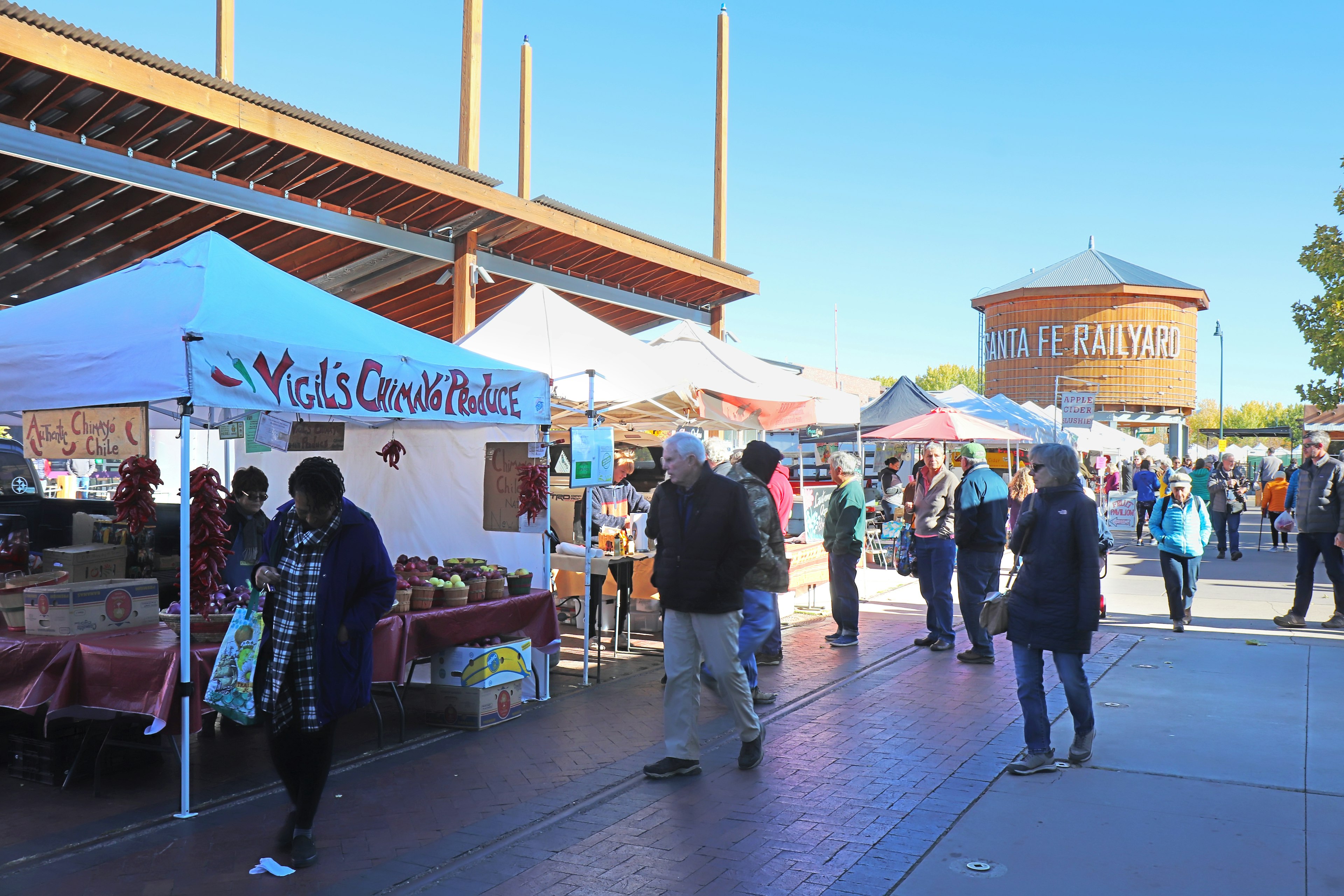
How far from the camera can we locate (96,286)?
243 inches

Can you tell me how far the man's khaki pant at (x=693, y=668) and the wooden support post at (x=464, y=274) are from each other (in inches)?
397

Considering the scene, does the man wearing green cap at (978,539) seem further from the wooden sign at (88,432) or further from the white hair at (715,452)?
the wooden sign at (88,432)

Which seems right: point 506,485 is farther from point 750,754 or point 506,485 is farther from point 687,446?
point 750,754

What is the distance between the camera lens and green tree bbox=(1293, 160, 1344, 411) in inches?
910

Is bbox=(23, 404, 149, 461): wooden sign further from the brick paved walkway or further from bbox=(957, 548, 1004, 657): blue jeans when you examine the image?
bbox=(957, 548, 1004, 657): blue jeans

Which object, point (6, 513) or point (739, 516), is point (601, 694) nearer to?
point (739, 516)

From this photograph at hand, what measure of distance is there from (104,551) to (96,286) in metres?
1.58

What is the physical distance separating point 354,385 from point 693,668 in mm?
2460

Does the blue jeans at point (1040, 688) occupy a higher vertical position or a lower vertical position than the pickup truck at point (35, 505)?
lower

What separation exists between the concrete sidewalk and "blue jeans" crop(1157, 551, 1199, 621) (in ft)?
4.37

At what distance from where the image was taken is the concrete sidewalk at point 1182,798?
430cm

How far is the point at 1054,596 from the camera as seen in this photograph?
554 centimetres

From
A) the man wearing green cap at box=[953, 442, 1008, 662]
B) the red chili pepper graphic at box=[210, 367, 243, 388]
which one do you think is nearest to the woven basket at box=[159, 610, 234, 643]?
the red chili pepper graphic at box=[210, 367, 243, 388]


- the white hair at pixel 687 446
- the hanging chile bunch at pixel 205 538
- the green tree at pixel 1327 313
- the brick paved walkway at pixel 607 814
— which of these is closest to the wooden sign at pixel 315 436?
the hanging chile bunch at pixel 205 538
